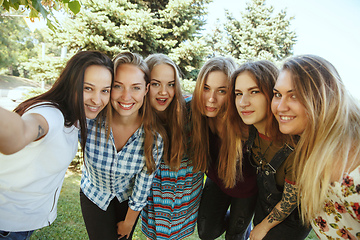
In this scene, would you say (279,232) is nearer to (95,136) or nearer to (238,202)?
(238,202)

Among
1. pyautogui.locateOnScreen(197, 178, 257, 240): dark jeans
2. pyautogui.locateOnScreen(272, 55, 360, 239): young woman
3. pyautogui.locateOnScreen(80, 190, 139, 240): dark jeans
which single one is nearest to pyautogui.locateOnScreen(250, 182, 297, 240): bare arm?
pyautogui.locateOnScreen(272, 55, 360, 239): young woman

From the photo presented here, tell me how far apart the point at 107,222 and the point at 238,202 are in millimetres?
1626

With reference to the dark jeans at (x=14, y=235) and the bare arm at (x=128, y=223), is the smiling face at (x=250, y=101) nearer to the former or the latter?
the bare arm at (x=128, y=223)

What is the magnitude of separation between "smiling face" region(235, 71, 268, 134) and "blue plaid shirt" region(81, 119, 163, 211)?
98 cm

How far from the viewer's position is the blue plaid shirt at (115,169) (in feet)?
7.72

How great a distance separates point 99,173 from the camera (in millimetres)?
2434

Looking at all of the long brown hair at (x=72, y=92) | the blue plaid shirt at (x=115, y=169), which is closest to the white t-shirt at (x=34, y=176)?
the long brown hair at (x=72, y=92)

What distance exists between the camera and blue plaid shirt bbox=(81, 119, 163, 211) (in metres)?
2.35

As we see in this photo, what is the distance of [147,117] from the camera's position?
2.49 metres

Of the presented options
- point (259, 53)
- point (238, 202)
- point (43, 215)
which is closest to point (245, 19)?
point (259, 53)

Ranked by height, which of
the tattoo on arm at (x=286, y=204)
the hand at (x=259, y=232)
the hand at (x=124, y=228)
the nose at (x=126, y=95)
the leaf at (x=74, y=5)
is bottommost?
the hand at (x=124, y=228)

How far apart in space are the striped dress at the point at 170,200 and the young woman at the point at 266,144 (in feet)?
2.34

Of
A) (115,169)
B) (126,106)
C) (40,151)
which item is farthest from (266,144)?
(40,151)

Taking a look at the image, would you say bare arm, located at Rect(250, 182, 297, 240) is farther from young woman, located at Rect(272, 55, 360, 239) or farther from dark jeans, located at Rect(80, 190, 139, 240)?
dark jeans, located at Rect(80, 190, 139, 240)
